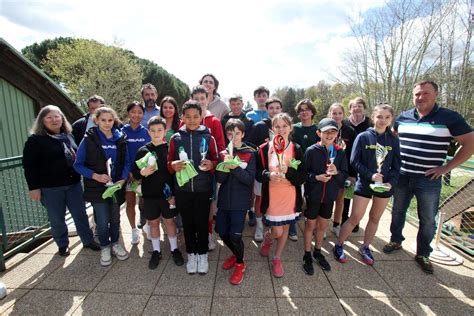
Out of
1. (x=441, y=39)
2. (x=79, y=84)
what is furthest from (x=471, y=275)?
(x=79, y=84)

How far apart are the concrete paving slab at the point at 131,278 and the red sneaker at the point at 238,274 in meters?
0.96

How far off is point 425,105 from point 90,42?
1056 inches

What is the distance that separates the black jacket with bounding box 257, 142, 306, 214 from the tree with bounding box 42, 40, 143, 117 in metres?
23.7

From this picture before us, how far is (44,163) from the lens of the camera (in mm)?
3311

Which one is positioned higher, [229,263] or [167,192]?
[167,192]

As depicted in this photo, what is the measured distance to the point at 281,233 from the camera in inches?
122

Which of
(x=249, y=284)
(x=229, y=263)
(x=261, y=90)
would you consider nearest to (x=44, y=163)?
(x=229, y=263)

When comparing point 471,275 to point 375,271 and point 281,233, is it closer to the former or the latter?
point 375,271

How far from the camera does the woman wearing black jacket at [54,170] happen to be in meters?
3.27

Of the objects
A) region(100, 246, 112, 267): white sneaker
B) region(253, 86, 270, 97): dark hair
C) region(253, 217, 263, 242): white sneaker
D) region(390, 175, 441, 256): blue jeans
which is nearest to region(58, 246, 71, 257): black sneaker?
region(100, 246, 112, 267): white sneaker

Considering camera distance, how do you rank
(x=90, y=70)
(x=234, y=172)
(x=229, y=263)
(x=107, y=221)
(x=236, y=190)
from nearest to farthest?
(x=234, y=172), (x=236, y=190), (x=229, y=263), (x=107, y=221), (x=90, y=70)

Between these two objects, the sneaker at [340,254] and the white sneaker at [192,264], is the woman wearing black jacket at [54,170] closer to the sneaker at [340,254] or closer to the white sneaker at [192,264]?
the white sneaker at [192,264]

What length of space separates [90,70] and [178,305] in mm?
24728

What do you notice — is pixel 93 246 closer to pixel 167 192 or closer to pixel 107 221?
pixel 107 221
